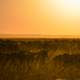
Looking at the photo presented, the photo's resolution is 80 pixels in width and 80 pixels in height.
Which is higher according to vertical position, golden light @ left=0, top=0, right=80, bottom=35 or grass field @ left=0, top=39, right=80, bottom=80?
golden light @ left=0, top=0, right=80, bottom=35

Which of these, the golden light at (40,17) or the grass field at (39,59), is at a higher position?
the golden light at (40,17)

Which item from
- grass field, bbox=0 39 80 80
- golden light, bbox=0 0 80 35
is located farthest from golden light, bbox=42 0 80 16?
grass field, bbox=0 39 80 80

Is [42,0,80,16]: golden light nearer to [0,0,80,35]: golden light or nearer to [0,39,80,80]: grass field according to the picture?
[0,0,80,35]: golden light

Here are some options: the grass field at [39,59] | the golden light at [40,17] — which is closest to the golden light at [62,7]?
the golden light at [40,17]

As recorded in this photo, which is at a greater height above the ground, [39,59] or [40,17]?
[40,17]

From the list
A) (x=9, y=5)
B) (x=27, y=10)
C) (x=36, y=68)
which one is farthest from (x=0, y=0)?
(x=36, y=68)

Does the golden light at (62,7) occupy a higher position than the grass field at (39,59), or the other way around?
the golden light at (62,7)

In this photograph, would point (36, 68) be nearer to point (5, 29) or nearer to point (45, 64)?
point (45, 64)

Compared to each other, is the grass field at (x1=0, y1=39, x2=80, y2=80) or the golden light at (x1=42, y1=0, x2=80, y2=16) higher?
the golden light at (x1=42, y1=0, x2=80, y2=16)

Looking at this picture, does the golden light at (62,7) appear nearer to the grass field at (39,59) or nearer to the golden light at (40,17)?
the golden light at (40,17)

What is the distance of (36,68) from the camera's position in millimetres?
1137

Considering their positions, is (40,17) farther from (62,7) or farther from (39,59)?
(39,59)

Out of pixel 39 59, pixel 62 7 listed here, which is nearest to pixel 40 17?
pixel 62 7

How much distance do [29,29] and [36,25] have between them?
0.18ft
